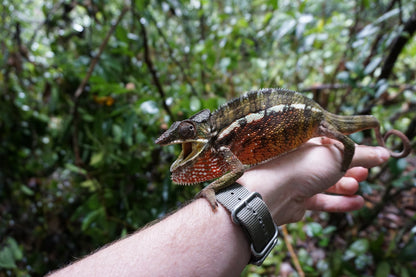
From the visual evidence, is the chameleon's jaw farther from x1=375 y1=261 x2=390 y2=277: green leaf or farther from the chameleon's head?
x1=375 y1=261 x2=390 y2=277: green leaf

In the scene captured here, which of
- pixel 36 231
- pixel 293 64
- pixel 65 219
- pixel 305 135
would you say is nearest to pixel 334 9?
pixel 293 64

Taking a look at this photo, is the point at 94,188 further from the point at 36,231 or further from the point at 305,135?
the point at 305,135

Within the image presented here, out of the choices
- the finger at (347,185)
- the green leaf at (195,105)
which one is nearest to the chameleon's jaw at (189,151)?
the green leaf at (195,105)

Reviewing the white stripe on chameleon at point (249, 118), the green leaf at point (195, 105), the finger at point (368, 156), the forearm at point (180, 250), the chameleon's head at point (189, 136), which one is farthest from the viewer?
the green leaf at point (195, 105)

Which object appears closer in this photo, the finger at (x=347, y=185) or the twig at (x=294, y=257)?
the finger at (x=347, y=185)

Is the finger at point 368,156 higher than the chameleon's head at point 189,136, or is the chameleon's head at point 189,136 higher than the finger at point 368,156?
the chameleon's head at point 189,136

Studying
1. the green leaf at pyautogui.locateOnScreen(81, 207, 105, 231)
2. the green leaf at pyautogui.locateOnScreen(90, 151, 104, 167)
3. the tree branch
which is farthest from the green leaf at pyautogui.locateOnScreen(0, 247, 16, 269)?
the tree branch

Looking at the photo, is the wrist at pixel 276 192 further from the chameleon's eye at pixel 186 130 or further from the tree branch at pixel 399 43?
the tree branch at pixel 399 43
